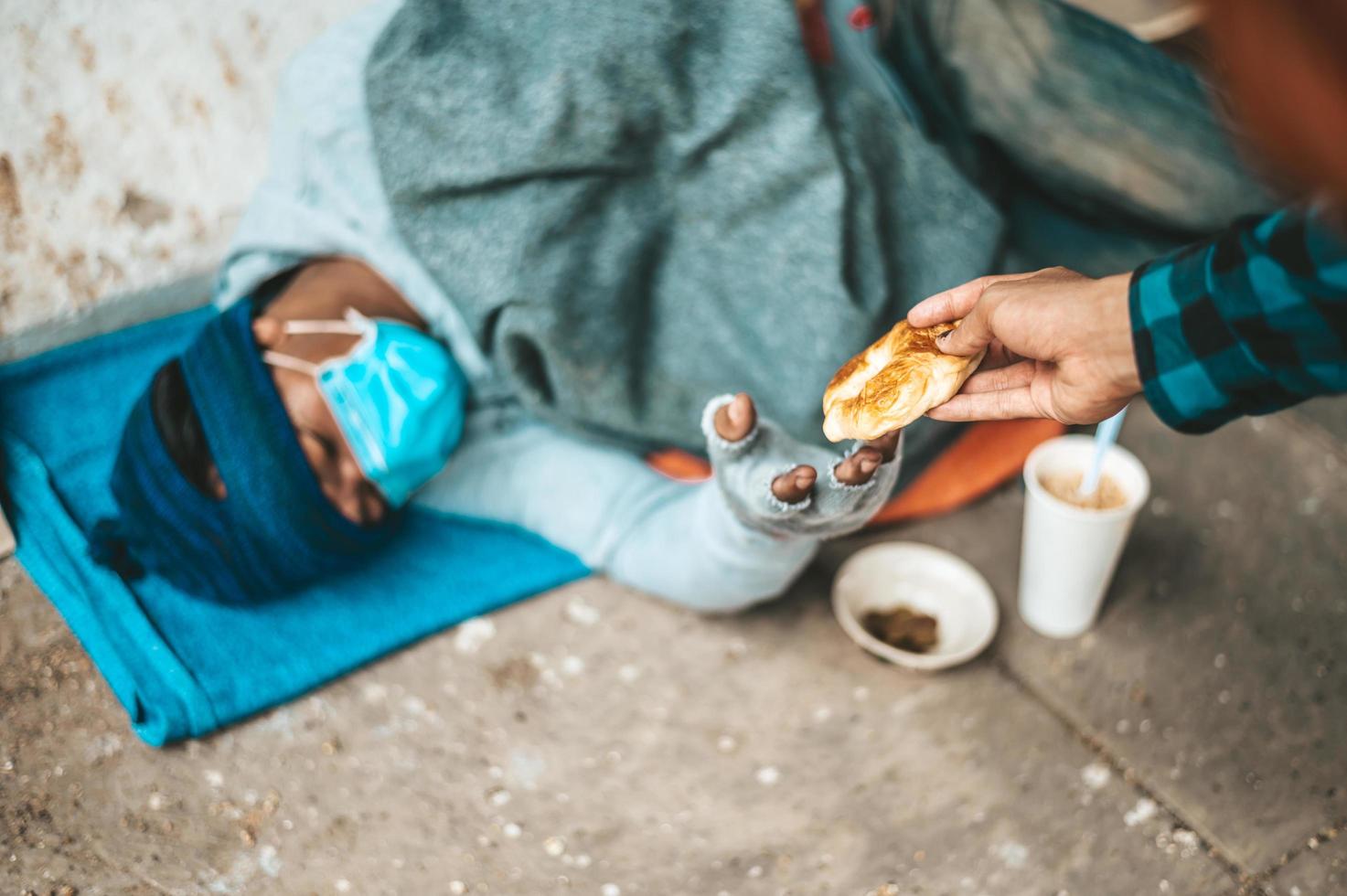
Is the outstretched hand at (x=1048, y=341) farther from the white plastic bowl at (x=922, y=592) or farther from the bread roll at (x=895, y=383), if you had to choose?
the white plastic bowl at (x=922, y=592)

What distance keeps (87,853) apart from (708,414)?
92 cm

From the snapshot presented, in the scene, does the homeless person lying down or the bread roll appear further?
the homeless person lying down

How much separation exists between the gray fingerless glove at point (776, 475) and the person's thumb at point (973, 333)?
16 cm

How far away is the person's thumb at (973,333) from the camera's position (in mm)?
947

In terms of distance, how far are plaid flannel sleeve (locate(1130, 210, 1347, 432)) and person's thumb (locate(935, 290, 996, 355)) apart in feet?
0.44

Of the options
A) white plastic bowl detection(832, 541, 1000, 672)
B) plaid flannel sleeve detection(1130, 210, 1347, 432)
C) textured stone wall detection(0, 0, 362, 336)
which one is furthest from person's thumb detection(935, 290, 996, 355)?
textured stone wall detection(0, 0, 362, 336)

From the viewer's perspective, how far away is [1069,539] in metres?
1.42

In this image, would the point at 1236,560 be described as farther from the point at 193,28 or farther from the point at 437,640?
the point at 193,28

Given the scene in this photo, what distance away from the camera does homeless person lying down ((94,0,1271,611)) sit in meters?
1.47

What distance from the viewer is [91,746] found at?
1.36 metres

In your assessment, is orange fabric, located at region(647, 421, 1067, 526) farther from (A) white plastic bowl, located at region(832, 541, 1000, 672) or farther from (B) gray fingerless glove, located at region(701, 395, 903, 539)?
(B) gray fingerless glove, located at region(701, 395, 903, 539)

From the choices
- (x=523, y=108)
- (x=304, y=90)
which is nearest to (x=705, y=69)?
(x=523, y=108)

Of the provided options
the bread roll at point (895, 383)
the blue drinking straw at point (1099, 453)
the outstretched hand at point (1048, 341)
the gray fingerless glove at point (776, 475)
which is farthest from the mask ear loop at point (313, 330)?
the blue drinking straw at point (1099, 453)

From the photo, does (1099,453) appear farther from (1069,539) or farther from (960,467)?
(960,467)
